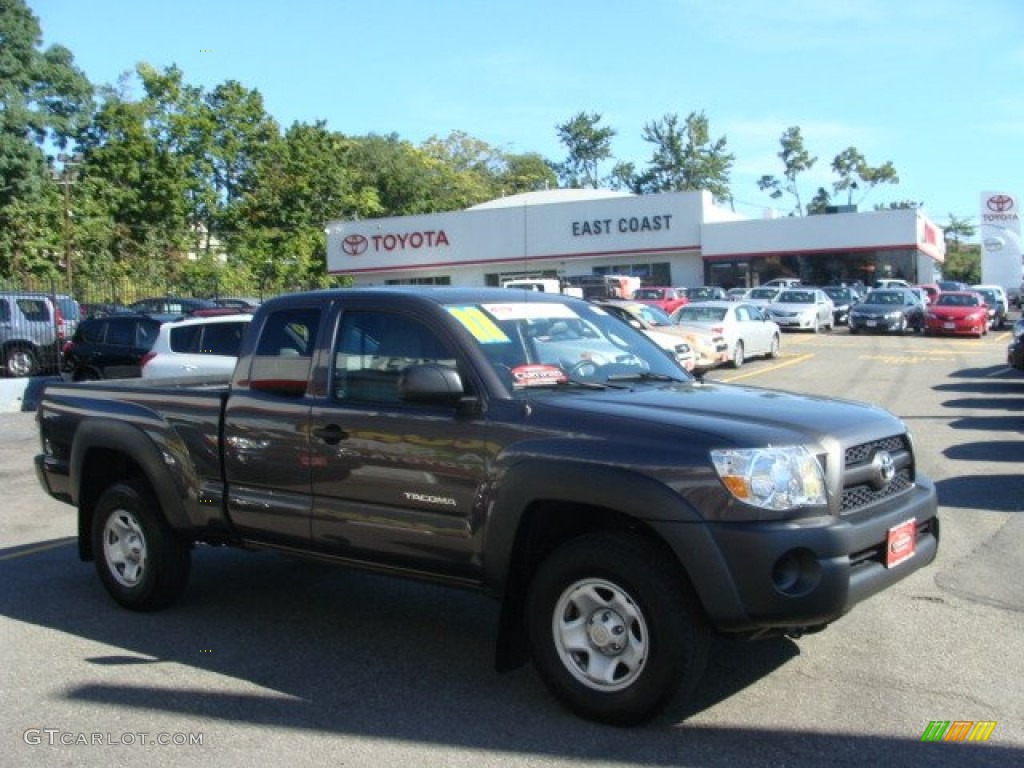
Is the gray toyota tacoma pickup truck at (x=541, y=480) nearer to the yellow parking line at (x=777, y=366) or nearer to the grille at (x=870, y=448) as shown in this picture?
the grille at (x=870, y=448)

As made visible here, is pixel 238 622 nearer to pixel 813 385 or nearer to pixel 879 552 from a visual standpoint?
pixel 879 552

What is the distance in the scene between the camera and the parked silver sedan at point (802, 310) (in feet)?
117

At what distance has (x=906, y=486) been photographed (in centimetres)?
490

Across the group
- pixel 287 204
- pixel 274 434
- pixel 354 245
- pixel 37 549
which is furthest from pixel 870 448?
pixel 287 204

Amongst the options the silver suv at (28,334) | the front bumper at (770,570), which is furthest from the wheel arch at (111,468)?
the silver suv at (28,334)

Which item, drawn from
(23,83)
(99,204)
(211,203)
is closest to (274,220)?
(211,203)

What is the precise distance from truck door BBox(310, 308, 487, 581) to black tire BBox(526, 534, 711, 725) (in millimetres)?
441

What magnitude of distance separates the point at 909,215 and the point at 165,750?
46.2m

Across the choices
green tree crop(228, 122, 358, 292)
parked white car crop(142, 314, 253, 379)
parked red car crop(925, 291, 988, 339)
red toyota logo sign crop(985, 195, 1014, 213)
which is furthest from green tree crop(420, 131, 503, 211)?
parked white car crop(142, 314, 253, 379)

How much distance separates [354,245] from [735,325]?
36154 mm

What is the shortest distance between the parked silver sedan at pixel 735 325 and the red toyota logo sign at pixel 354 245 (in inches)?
1344

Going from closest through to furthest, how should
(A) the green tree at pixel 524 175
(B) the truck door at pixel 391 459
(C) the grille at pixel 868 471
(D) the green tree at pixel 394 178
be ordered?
(C) the grille at pixel 868 471 → (B) the truck door at pixel 391 459 → (D) the green tree at pixel 394 178 → (A) the green tree at pixel 524 175

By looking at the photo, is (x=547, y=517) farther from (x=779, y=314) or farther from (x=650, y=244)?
(x=650, y=244)

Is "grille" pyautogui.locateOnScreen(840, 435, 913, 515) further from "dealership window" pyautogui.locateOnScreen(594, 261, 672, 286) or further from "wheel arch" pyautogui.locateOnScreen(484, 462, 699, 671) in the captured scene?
"dealership window" pyautogui.locateOnScreen(594, 261, 672, 286)
